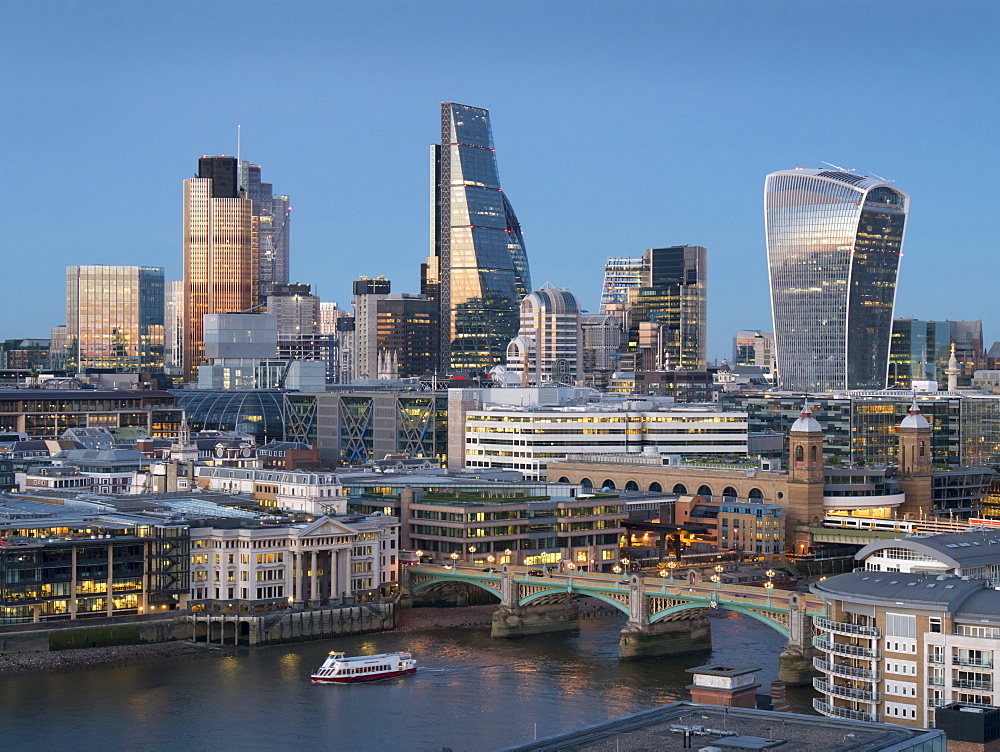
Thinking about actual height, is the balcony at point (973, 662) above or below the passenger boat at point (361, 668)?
above

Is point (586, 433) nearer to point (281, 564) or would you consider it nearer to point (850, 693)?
point (281, 564)

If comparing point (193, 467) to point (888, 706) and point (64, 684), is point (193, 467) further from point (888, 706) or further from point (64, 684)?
point (888, 706)

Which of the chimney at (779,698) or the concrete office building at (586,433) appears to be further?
the concrete office building at (586,433)

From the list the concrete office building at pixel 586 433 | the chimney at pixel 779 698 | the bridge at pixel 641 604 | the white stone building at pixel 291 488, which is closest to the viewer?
the chimney at pixel 779 698

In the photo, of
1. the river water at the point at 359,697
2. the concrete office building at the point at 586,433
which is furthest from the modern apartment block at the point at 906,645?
the concrete office building at the point at 586,433

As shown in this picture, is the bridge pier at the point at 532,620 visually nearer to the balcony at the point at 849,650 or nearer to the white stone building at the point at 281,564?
the white stone building at the point at 281,564

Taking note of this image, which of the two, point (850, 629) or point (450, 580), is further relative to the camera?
point (450, 580)

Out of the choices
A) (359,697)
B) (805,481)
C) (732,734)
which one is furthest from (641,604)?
(732,734)

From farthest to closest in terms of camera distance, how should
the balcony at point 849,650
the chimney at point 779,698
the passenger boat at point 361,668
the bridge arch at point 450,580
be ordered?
the bridge arch at point 450,580 < the passenger boat at point 361,668 < the chimney at point 779,698 < the balcony at point 849,650
